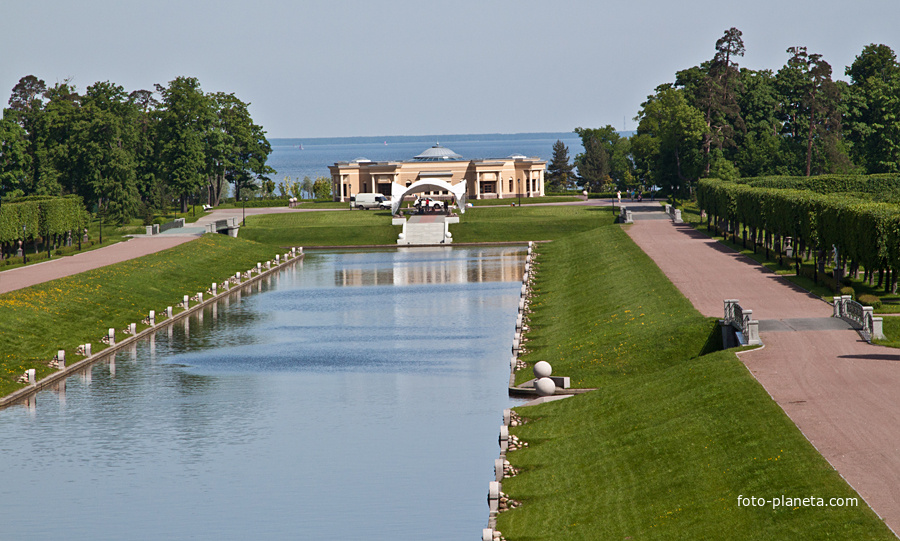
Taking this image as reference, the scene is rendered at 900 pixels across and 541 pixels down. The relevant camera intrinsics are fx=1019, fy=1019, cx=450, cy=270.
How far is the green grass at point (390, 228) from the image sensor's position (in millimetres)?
115000

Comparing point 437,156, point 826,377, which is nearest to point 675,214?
point 437,156

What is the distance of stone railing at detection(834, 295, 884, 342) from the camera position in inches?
1549

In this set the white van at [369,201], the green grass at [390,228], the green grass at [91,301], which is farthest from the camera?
the white van at [369,201]

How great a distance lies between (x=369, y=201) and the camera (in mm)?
145125

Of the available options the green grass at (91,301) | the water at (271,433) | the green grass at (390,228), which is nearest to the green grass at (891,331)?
the water at (271,433)

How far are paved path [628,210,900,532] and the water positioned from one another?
9.87 metres

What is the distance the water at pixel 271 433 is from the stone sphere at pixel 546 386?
68.3 inches

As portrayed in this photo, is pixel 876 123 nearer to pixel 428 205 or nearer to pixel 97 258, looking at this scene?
pixel 428 205

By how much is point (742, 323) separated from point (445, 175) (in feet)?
395

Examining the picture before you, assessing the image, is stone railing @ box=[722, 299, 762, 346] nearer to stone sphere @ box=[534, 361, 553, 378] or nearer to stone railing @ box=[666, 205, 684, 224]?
stone sphere @ box=[534, 361, 553, 378]

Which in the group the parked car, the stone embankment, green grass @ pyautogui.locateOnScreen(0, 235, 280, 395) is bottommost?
the stone embankment

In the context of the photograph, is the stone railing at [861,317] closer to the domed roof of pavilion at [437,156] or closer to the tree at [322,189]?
the domed roof of pavilion at [437,156]

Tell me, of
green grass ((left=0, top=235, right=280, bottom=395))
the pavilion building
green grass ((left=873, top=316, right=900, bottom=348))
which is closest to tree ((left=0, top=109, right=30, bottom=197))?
green grass ((left=0, top=235, right=280, bottom=395))

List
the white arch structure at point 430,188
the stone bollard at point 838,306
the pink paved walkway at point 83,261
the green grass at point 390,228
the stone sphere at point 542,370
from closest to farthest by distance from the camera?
the stone sphere at point 542,370 → the stone bollard at point 838,306 → the pink paved walkway at point 83,261 → the green grass at point 390,228 → the white arch structure at point 430,188
